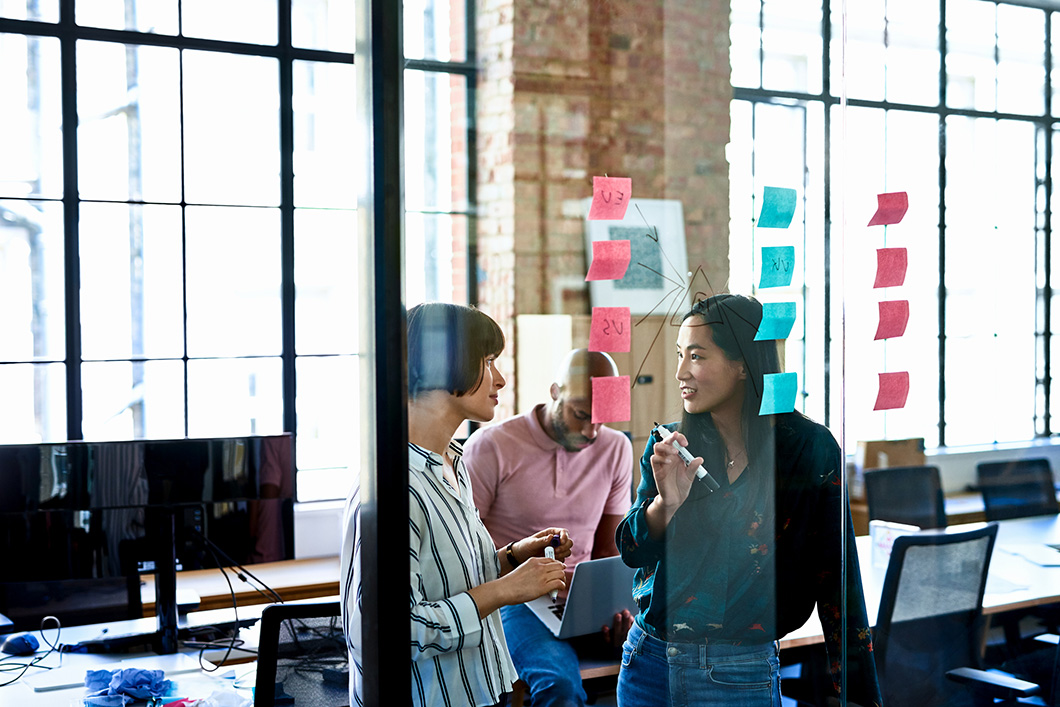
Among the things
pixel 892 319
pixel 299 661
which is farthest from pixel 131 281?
pixel 892 319

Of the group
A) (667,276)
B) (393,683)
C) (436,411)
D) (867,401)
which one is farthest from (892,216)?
(393,683)

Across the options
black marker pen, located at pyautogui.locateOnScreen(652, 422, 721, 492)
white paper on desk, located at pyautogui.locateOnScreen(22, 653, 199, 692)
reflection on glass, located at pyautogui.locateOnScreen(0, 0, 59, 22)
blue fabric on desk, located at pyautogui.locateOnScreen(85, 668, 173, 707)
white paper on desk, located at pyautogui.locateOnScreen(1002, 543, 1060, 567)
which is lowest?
white paper on desk, located at pyautogui.locateOnScreen(22, 653, 199, 692)

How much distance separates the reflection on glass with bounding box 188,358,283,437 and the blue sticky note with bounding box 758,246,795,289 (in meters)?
3.61

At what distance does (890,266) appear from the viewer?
6.10 feet

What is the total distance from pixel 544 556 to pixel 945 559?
3.18ft

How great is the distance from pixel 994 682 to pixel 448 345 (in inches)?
54.5

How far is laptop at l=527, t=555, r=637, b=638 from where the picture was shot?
1.60 m

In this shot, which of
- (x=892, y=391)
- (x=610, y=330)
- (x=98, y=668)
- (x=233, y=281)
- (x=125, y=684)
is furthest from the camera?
(x=233, y=281)

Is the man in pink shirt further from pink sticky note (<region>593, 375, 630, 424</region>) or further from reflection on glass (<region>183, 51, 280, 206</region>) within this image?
reflection on glass (<region>183, 51, 280, 206</region>)

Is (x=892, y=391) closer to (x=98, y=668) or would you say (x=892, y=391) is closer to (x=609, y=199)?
(x=609, y=199)

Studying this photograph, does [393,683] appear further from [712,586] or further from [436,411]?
[712,586]

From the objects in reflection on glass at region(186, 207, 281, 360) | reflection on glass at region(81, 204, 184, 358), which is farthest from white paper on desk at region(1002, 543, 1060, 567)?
reflection on glass at region(81, 204, 184, 358)

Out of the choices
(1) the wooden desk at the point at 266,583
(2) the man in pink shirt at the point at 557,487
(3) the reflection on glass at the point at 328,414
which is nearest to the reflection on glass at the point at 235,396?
(3) the reflection on glass at the point at 328,414

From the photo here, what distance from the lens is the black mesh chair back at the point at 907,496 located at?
1.86 metres
